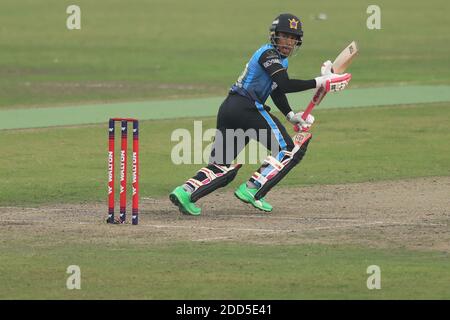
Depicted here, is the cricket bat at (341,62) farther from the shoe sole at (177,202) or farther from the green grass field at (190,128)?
the green grass field at (190,128)

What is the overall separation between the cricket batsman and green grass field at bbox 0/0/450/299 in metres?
1.42

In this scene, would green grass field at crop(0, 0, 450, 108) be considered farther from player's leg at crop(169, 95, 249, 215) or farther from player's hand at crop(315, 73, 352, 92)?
player's hand at crop(315, 73, 352, 92)

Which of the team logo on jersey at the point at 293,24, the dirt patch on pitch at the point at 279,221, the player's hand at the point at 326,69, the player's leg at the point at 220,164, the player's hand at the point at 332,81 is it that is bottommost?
the dirt patch on pitch at the point at 279,221

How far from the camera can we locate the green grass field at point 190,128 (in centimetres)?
1073

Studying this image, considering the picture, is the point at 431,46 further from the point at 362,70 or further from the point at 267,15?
the point at 267,15

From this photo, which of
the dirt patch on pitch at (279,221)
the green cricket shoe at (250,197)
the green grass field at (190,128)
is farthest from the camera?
the green cricket shoe at (250,197)

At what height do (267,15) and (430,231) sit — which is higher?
(267,15)

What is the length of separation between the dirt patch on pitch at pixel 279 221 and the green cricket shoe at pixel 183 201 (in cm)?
10

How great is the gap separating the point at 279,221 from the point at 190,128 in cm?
826

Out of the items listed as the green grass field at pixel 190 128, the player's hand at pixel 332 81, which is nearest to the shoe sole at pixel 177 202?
the green grass field at pixel 190 128

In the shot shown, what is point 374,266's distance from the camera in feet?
36.6

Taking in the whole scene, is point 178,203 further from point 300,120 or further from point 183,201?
point 300,120
